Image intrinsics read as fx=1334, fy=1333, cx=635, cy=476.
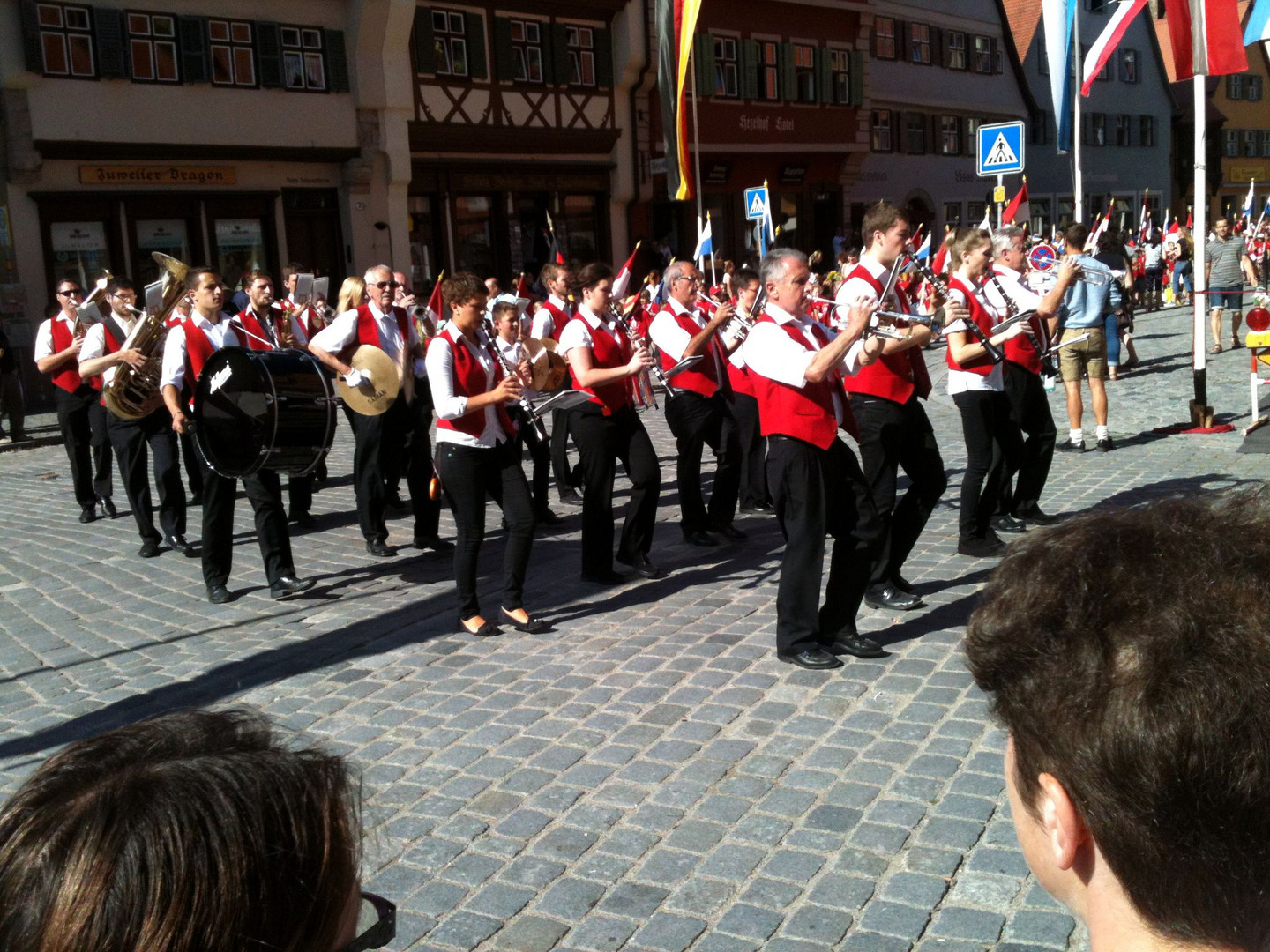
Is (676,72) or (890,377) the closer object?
(890,377)

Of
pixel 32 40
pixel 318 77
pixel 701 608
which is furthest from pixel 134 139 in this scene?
pixel 701 608

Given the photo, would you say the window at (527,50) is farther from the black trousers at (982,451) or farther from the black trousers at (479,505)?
the black trousers at (479,505)

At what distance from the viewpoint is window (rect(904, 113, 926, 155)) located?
136 feet

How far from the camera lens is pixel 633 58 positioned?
31.0m

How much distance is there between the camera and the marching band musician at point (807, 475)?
580 cm

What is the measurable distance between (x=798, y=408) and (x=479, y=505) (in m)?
1.89

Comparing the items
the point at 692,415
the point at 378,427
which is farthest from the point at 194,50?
the point at 692,415

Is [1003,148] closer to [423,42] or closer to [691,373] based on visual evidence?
[691,373]

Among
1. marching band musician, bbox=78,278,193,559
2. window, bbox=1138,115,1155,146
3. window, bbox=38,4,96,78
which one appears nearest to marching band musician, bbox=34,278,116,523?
marching band musician, bbox=78,278,193,559

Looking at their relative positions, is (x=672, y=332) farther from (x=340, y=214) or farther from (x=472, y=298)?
(x=340, y=214)

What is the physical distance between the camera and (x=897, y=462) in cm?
694

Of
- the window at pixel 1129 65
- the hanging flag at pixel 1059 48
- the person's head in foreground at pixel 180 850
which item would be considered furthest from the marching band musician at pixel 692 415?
the window at pixel 1129 65

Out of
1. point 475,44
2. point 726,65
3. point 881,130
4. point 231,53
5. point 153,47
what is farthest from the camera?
point 881,130

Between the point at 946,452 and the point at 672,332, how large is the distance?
13.6ft
